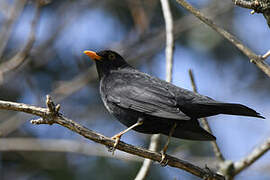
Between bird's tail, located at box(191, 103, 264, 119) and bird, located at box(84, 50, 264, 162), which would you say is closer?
bird's tail, located at box(191, 103, 264, 119)

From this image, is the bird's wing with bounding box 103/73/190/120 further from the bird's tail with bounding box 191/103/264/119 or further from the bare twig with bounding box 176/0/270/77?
the bare twig with bounding box 176/0/270/77

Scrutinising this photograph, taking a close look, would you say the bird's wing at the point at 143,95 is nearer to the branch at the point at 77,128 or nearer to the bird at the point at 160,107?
the bird at the point at 160,107

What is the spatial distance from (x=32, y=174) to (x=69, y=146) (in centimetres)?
260

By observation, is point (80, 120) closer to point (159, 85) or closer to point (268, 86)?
point (159, 85)

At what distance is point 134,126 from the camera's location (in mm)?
4676

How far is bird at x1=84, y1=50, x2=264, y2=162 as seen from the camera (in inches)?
173

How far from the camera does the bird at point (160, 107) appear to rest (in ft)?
14.4

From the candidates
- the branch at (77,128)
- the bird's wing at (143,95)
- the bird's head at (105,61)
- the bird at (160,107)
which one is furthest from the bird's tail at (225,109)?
the bird's head at (105,61)

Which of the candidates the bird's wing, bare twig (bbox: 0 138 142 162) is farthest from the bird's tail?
bare twig (bbox: 0 138 142 162)

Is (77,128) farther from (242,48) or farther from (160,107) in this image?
(242,48)

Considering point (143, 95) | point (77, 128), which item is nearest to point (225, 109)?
point (143, 95)

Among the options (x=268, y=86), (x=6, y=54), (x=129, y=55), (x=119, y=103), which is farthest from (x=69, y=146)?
(x=268, y=86)

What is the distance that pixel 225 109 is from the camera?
4.34 m

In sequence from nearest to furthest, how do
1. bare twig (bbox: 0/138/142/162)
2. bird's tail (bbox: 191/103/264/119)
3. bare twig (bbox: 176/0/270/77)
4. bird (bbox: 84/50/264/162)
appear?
bare twig (bbox: 176/0/270/77), bird's tail (bbox: 191/103/264/119), bird (bbox: 84/50/264/162), bare twig (bbox: 0/138/142/162)
